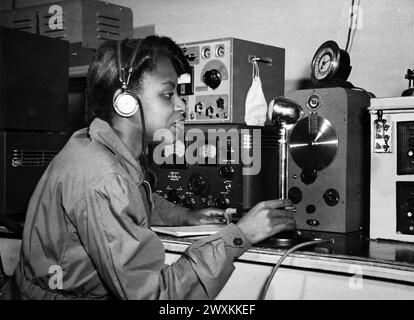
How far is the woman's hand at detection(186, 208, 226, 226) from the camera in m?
1.79

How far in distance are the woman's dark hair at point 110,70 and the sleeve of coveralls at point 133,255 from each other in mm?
317

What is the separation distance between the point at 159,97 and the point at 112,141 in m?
0.20

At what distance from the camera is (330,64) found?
1908mm

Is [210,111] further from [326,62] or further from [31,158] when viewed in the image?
[31,158]

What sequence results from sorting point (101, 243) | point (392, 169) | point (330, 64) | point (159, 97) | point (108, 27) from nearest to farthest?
point (101, 243) → point (159, 97) → point (392, 169) → point (330, 64) → point (108, 27)

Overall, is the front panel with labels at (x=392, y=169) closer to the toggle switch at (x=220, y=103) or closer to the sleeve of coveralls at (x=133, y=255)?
the toggle switch at (x=220, y=103)

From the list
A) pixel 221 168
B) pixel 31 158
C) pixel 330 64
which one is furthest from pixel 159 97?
pixel 31 158

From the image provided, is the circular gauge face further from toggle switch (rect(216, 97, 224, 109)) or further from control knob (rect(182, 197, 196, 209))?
control knob (rect(182, 197, 196, 209))

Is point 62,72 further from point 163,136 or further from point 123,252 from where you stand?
point 123,252

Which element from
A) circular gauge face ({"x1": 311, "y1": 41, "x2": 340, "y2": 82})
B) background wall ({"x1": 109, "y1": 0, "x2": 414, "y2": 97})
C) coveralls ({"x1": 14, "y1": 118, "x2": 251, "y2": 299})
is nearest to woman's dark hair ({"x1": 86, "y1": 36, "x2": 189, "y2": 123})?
coveralls ({"x1": 14, "y1": 118, "x2": 251, "y2": 299})

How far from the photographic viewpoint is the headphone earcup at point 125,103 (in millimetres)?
1363

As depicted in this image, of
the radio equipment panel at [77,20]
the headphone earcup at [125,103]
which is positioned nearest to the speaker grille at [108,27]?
the radio equipment panel at [77,20]

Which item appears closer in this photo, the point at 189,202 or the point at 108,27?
the point at 189,202

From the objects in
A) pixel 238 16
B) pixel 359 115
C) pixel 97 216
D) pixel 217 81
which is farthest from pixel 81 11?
pixel 97 216
